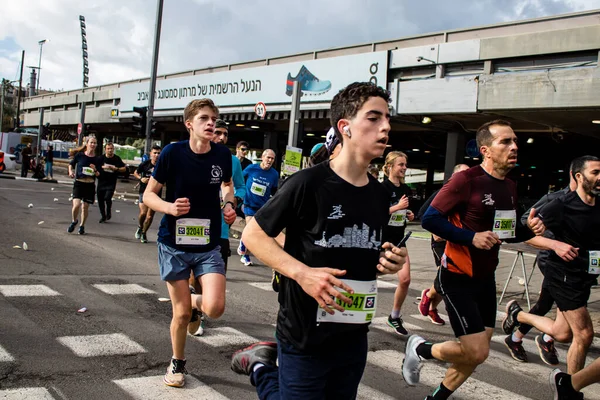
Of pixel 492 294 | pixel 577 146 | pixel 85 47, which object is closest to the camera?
pixel 492 294

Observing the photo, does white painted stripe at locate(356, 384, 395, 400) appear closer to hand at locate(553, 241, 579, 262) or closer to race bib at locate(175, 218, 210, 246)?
race bib at locate(175, 218, 210, 246)

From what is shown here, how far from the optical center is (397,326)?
20.5ft

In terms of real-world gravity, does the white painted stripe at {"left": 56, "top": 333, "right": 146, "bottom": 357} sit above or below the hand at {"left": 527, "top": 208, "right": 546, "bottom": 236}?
below

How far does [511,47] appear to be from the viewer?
15.9 meters

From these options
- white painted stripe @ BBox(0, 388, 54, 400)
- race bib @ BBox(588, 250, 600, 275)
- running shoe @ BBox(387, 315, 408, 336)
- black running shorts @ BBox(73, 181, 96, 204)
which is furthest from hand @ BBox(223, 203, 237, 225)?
black running shorts @ BBox(73, 181, 96, 204)

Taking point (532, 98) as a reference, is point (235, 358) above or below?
below

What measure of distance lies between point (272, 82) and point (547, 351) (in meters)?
19.7

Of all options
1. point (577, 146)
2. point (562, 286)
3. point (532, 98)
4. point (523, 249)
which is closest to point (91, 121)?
point (577, 146)

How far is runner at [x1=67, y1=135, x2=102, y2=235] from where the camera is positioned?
11689 millimetres

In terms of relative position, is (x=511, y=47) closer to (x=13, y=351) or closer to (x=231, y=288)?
(x=231, y=288)

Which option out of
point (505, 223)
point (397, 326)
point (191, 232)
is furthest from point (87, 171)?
point (505, 223)

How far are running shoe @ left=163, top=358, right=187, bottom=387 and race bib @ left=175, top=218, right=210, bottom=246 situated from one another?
894mm

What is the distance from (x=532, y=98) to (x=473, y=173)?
11.2m


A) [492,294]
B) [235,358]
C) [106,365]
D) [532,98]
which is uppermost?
[532,98]
